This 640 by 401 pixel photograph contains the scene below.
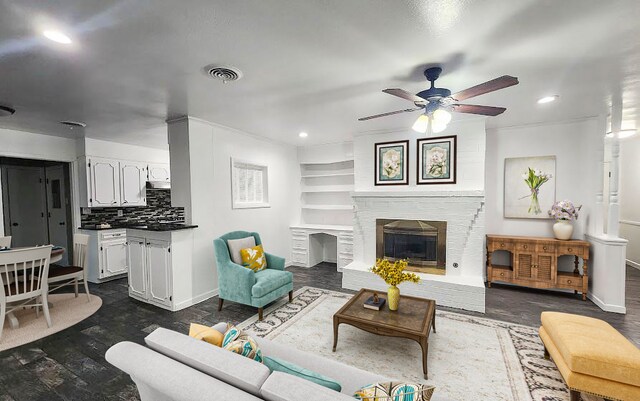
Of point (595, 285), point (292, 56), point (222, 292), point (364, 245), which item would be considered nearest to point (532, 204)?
point (595, 285)

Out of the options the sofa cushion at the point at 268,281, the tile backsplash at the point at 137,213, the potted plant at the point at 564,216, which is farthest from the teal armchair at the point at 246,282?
the potted plant at the point at 564,216

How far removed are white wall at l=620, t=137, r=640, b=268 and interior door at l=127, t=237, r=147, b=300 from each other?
8816mm

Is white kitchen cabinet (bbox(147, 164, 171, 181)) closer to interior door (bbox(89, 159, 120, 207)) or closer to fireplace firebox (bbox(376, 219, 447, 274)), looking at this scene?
interior door (bbox(89, 159, 120, 207))

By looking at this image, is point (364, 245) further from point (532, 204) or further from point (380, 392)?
point (380, 392)

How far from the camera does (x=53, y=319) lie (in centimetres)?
327

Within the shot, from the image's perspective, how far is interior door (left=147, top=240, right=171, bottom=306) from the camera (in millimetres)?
3537

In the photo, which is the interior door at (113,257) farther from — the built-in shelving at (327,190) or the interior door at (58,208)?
the built-in shelving at (327,190)

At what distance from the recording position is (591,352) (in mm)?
1814

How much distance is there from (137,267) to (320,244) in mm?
3430

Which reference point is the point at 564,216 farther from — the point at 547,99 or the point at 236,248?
the point at 236,248

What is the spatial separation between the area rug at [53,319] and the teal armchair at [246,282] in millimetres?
1704

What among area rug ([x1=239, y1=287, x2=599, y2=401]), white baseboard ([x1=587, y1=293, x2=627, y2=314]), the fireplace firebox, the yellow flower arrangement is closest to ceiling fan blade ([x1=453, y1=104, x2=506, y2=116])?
the yellow flower arrangement

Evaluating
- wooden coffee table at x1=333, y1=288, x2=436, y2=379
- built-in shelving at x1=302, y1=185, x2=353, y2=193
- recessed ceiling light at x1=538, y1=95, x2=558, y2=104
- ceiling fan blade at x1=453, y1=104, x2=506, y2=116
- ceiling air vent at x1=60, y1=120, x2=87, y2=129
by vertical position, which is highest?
recessed ceiling light at x1=538, y1=95, x2=558, y2=104

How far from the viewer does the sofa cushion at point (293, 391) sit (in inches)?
39.0
